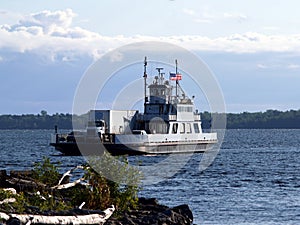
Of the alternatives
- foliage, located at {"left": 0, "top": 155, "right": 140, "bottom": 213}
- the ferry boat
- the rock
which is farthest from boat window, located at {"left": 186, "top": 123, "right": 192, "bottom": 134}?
foliage, located at {"left": 0, "top": 155, "right": 140, "bottom": 213}

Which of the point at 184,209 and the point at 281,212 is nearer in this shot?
the point at 184,209

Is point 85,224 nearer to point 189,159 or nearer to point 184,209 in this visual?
point 184,209

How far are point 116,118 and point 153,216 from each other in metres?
60.4

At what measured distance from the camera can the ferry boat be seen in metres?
84.1

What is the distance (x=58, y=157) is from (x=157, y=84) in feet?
52.3

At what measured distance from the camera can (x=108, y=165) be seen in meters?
31.9

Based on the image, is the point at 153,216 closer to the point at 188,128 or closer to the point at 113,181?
the point at 113,181

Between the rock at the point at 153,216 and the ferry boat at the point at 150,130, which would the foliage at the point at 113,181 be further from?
the ferry boat at the point at 150,130

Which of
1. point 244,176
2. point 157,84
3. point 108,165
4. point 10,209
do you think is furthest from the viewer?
point 157,84

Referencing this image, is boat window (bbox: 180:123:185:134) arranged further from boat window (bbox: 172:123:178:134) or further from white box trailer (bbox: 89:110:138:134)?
white box trailer (bbox: 89:110:138:134)

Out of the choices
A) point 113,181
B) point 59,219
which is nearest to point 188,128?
point 113,181

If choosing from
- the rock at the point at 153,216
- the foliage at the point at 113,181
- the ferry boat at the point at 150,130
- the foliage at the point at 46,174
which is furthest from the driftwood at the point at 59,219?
the ferry boat at the point at 150,130

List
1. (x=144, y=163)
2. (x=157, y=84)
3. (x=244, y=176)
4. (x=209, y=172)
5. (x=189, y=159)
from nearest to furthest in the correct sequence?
(x=244, y=176), (x=209, y=172), (x=144, y=163), (x=189, y=159), (x=157, y=84)

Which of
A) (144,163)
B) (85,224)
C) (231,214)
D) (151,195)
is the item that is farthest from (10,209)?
(144,163)
